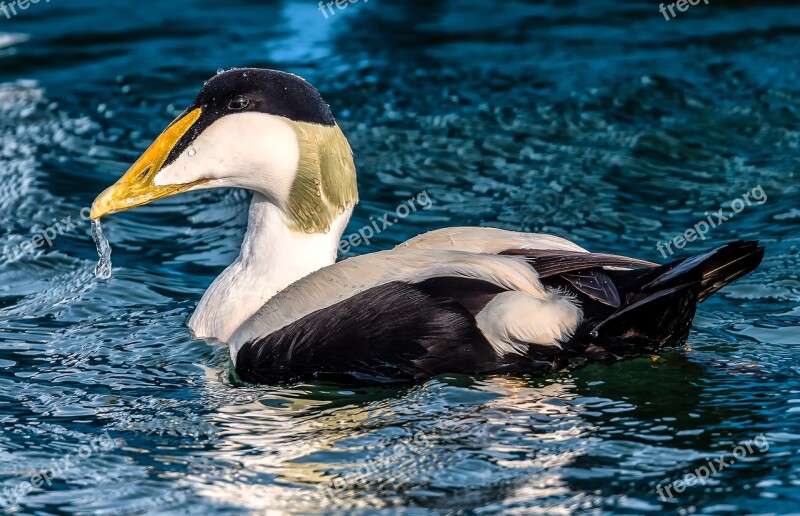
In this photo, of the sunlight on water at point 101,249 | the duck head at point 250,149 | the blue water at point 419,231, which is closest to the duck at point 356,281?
the duck head at point 250,149

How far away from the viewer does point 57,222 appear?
7.89 meters

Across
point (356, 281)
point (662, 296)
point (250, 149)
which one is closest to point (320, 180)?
point (250, 149)

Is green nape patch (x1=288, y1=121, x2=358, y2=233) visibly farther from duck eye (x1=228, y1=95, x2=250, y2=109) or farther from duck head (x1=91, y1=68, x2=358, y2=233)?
duck eye (x1=228, y1=95, x2=250, y2=109)

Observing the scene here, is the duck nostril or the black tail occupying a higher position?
the duck nostril

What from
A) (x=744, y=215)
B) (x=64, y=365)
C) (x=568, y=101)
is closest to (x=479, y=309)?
(x=64, y=365)

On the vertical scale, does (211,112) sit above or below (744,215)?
above

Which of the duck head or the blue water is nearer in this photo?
the blue water

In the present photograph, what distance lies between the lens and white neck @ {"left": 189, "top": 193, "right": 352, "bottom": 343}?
18.4 feet

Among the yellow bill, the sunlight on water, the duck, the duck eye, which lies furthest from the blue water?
the duck eye

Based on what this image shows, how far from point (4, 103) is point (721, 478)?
7.52 meters

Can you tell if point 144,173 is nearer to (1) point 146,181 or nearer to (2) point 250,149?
(1) point 146,181

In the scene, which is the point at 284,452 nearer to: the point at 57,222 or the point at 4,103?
the point at 57,222

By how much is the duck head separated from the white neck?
117mm

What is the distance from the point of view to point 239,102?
5.39 metres
